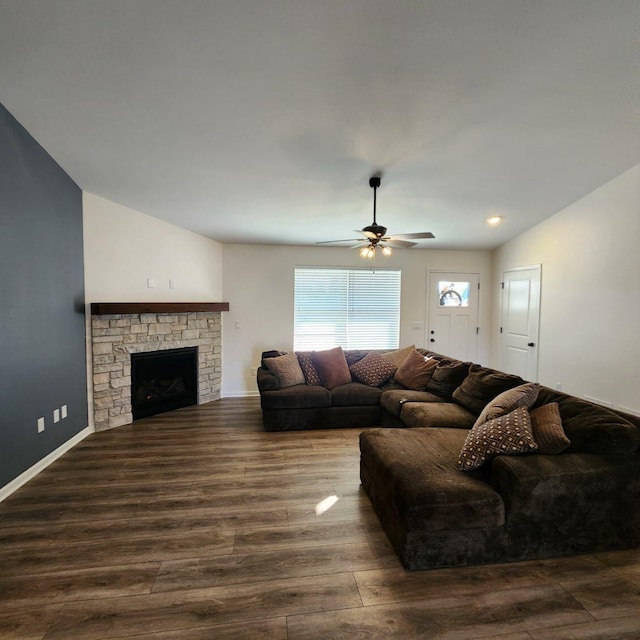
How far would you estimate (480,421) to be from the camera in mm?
2561

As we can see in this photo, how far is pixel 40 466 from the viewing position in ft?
10.3

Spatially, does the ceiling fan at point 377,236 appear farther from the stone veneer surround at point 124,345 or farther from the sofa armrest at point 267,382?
the stone veneer surround at point 124,345

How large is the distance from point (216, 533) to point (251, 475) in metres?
0.79

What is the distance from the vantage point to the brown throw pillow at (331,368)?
4.61 meters

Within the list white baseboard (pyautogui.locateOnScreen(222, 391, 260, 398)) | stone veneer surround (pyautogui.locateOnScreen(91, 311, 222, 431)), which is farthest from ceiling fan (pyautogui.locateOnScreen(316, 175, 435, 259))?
white baseboard (pyautogui.locateOnScreen(222, 391, 260, 398))

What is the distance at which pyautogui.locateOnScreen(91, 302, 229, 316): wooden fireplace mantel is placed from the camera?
3.98m

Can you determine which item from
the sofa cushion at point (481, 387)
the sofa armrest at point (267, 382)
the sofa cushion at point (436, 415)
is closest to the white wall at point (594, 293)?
the sofa cushion at point (481, 387)

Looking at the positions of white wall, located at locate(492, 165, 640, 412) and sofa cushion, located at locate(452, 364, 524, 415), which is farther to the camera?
white wall, located at locate(492, 165, 640, 412)

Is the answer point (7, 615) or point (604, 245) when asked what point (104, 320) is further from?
point (604, 245)

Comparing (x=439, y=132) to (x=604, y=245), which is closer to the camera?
(x=439, y=132)

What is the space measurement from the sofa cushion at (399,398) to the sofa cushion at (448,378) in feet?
0.25

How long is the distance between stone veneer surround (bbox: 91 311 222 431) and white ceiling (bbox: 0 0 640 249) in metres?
1.48

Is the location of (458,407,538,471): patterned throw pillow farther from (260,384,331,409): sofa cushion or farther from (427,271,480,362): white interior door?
(427,271,480,362): white interior door

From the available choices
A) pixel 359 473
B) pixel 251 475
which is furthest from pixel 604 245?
pixel 251 475
